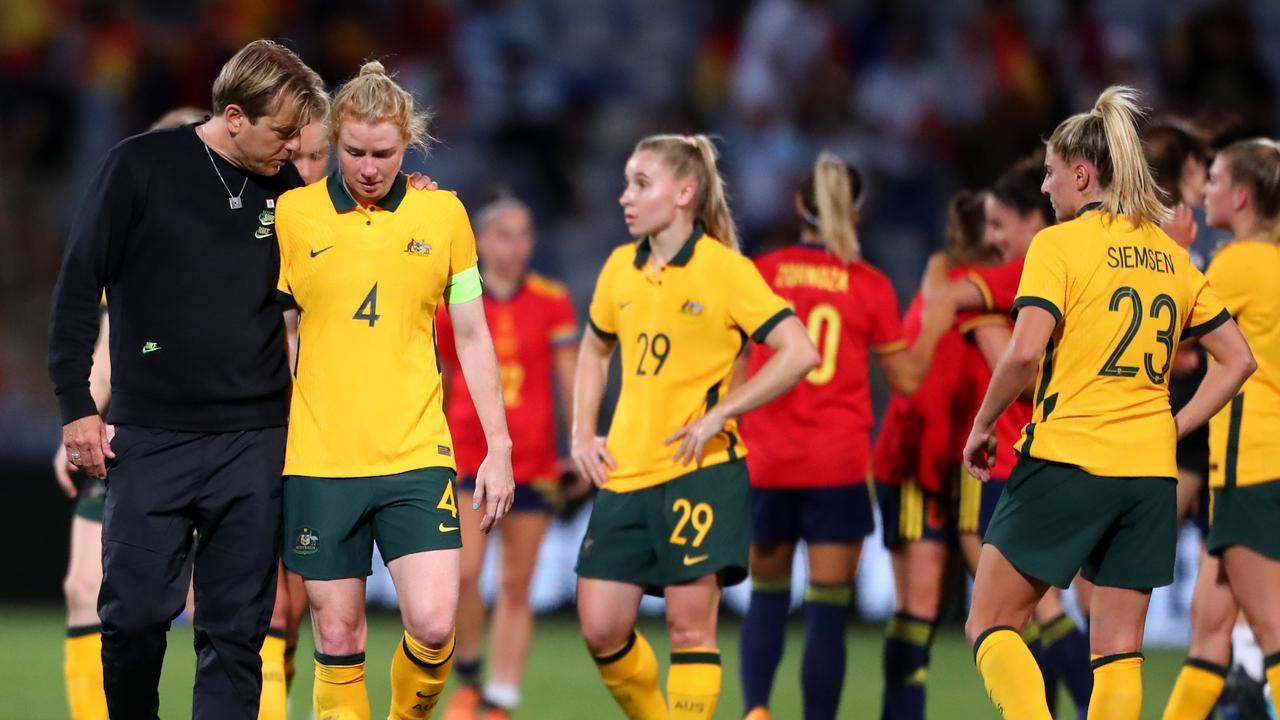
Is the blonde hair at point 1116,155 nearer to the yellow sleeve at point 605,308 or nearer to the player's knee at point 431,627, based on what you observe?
the yellow sleeve at point 605,308

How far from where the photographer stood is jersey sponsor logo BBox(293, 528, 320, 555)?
17.0 feet

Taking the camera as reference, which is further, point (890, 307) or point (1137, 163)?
point (890, 307)

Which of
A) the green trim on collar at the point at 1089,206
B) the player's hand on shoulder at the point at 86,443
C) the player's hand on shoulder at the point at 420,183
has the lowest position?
the player's hand on shoulder at the point at 86,443

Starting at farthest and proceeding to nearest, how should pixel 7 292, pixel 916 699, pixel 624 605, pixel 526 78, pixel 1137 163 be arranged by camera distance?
pixel 526 78, pixel 7 292, pixel 916 699, pixel 624 605, pixel 1137 163

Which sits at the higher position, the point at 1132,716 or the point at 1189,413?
the point at 1189,413

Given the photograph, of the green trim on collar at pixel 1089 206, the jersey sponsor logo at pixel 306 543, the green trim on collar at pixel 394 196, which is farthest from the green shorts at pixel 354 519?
the green trim on collar at pixel 1089 206

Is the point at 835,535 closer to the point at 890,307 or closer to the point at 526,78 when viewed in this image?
the point at 890,307

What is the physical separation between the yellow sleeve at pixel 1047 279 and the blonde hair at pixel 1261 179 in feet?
4.75

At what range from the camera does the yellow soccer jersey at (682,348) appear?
19.8ft

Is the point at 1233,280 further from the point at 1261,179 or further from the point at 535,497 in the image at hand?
the point at 535,497

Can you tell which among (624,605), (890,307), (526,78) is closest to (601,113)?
(526,78)

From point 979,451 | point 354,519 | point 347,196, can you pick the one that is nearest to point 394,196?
point 347,196

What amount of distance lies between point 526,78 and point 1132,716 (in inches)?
408

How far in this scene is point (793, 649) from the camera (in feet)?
35.1
